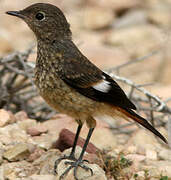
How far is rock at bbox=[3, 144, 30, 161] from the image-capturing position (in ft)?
16.0

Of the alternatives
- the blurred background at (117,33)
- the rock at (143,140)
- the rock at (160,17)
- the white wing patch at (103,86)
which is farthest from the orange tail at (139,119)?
the rock at (160,17)

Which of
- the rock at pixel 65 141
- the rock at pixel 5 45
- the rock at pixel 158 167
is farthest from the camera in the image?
the rock at pixel 5 45

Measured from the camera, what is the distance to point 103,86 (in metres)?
4.86

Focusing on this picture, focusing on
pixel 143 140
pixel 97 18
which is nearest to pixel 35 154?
pixel 143 140

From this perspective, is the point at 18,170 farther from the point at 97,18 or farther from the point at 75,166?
the point at 97,18

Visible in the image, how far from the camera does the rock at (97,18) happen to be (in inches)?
536

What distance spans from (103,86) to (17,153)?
1226mm

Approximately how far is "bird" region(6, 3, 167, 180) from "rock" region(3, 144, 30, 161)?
1.40 feet

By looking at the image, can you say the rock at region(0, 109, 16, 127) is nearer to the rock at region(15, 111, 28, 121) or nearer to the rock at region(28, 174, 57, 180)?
the rock at region(15, 111, 28, 121)

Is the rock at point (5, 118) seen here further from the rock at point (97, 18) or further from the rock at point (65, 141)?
the rock at point (97, 18)

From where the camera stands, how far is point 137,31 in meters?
12.9

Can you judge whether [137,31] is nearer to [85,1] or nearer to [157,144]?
[85,1]

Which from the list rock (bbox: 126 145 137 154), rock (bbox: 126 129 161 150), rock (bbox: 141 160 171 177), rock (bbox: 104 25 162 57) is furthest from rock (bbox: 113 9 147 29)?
rock (bbox: 141 160 171 177)

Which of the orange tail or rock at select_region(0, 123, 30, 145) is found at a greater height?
the orange tail
